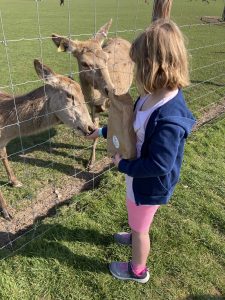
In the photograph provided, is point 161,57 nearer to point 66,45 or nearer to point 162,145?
point 162,145

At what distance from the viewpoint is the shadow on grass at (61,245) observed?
329cm

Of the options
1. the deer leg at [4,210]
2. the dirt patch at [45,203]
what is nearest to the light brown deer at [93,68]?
the dirt patch at [45,203]

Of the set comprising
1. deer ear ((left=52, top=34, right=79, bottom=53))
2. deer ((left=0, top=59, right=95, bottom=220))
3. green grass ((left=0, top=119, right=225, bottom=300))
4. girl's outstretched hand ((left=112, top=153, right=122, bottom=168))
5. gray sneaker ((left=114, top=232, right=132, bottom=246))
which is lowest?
green grass ((left=0, top=119, right=225, bottom=300))

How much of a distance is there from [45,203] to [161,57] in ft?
8.47

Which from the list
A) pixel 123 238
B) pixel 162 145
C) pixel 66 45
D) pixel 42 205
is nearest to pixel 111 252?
pixel 123 238

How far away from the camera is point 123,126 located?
8.22 ft

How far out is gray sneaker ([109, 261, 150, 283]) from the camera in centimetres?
316

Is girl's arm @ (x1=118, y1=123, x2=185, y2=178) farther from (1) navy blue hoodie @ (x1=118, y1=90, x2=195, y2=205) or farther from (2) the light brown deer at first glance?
(2) the light brown deer

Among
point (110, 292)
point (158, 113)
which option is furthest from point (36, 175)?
point (158, 113)

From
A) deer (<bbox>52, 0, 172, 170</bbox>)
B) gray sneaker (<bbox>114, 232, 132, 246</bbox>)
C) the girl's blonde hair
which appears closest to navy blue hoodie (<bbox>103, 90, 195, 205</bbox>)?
the girl's blonde hair

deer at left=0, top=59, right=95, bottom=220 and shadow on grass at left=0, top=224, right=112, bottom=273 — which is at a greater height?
deer at left=0, top=59, right=95, bottom=220

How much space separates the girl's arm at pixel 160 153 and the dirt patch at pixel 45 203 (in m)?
1.70

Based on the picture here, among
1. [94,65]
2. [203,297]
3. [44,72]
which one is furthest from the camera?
[94,65]

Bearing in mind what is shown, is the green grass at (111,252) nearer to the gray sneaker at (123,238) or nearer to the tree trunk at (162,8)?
the gray sneaker at (123,238)
